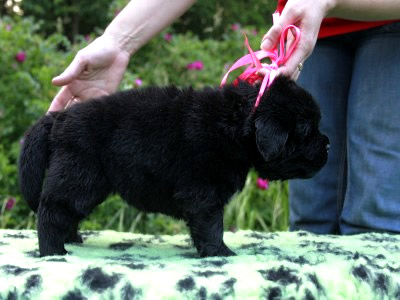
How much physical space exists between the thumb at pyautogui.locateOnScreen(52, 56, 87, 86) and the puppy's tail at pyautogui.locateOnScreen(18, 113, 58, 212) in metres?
0.30

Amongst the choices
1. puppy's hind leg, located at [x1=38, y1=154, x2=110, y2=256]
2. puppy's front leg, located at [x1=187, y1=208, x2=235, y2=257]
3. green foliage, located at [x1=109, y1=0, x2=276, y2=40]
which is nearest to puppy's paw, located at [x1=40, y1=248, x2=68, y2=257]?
puppy's hind leg, located at [x1=38, y1=154, x2=110, y2=256]

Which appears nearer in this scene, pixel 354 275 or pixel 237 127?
pixel 354 275

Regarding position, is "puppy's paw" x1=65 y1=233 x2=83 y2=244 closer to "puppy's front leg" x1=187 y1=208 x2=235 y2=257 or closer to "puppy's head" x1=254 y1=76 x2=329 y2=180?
"puppy's front leg" x1=187 y1=208 x2=235 y2=257

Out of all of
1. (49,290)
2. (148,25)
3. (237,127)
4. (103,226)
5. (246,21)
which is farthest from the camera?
(246,21)

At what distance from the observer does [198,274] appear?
5.39 feet

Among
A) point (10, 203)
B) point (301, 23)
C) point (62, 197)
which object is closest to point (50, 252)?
point (62, 197)

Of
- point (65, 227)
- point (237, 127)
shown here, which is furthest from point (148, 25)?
point (65, 227)

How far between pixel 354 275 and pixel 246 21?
805 centimetres

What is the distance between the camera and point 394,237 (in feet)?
8.23

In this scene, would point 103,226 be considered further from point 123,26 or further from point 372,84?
point 372,84

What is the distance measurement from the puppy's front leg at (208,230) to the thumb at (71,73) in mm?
857

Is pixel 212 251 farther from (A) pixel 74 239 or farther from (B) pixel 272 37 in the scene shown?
(B) pixel 272 37

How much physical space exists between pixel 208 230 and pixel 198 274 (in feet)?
1.03

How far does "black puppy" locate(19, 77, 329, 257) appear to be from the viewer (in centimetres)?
193
